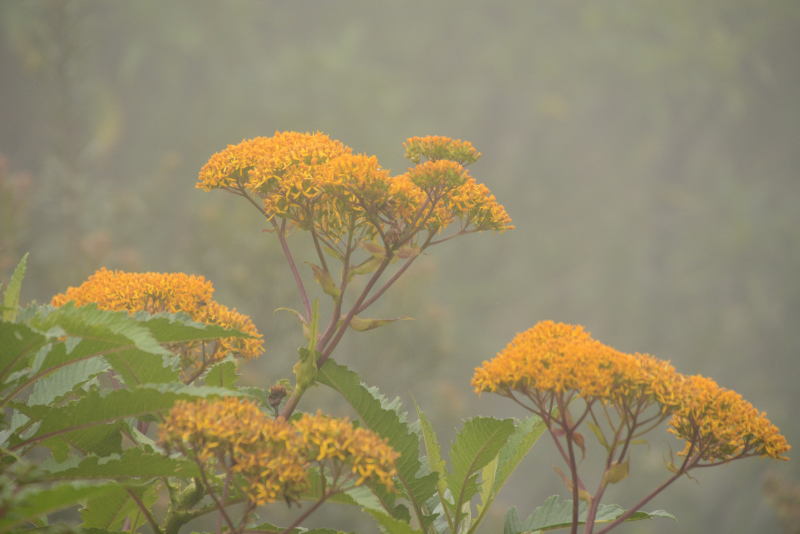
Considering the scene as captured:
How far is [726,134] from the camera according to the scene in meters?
6.45

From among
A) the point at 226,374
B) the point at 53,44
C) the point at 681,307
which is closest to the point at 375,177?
the point at 226,374

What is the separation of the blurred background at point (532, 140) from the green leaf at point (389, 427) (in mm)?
3837

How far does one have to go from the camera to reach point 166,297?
2.45ft

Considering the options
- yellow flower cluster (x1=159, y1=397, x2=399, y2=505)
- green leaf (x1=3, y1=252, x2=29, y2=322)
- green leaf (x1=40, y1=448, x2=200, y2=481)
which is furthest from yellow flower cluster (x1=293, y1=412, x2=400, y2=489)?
green leaf (x1=3, y1=252, x2=29, y2=322)

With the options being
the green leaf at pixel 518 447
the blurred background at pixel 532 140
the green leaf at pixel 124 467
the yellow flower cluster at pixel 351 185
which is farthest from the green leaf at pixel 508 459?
the blurred background at pixel 532 140

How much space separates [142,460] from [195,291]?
0.27 m

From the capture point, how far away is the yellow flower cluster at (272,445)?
452mm

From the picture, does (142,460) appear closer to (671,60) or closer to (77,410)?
(77,410)

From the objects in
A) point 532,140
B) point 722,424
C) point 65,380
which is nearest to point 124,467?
point 65,380

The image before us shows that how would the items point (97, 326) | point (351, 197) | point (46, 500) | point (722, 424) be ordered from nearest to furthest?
point (46, 500) < point (97, 326) < point (722, 424) < point (351, 197)

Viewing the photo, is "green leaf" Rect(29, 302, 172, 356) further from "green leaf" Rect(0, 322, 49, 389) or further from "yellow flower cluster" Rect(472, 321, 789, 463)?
"yellow flower cluster" Rect(472, 321, 789, 463)

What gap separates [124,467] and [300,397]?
0.17 metres

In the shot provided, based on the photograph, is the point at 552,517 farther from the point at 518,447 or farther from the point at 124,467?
the point at 124,467

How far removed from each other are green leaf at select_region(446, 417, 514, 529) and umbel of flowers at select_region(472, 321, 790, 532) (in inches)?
2.6
